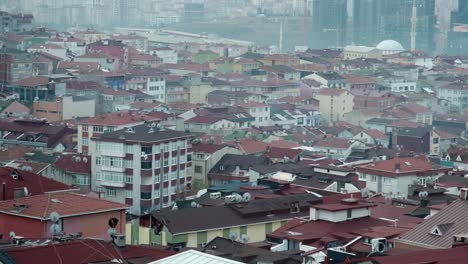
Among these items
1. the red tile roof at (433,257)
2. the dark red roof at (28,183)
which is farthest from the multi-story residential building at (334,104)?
the red tile roof at (433,257)

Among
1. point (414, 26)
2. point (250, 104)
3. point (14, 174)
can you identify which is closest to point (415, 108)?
point (250, 104)

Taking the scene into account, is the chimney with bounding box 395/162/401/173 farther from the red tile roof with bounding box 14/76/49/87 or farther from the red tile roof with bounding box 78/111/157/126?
the red tile roof with bounding box 14/76/49/87

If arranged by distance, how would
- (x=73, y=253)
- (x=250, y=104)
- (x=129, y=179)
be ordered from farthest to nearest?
(x=250, y=104)
(x=129, y=179)
(x=73, y=253)

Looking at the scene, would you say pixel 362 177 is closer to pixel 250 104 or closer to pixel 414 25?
pixel 250 104

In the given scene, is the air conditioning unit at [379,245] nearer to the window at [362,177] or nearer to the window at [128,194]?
the window at [362,177]

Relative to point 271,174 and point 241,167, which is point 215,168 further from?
point 271,174

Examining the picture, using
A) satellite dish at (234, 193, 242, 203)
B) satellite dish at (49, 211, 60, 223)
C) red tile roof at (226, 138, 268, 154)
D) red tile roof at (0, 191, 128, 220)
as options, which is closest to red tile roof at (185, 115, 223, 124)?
red tile roof at (226, 138, 268, 154)
